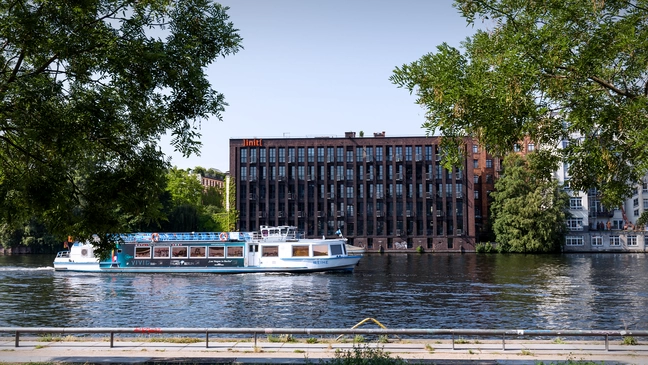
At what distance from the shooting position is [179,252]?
68.4 m

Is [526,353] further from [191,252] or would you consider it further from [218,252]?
[191,252]

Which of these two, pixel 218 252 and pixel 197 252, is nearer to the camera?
pixel 218 252

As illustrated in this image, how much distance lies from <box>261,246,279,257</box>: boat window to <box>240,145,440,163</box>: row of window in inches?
2182

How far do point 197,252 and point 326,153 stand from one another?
189 ft

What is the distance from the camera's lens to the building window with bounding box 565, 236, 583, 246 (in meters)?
111

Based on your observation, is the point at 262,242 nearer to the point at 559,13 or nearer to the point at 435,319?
the point at 435,319

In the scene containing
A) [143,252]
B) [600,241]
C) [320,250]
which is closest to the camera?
[320,250]

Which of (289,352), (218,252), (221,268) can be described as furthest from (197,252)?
(289,352)

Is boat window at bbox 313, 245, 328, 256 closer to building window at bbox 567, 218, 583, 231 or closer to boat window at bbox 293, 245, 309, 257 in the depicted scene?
boat window at bbox 293, 245, 309, 257

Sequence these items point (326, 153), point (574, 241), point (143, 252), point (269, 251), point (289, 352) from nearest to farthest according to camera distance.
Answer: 1. point (289, 352)
2. point (269, 251)
3. point (143, 252)
4. point (574, 241)
5. point (326, 153)

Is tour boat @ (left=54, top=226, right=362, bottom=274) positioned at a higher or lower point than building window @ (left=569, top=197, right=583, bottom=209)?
lower

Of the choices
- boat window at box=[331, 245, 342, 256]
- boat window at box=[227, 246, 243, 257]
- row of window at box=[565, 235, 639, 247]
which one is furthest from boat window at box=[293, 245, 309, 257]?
row of window at box=[565, 235, 639, 247]

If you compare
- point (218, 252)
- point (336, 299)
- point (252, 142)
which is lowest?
point (336, 299)

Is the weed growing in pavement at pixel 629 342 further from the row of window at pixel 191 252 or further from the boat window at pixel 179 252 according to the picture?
the boat window at pixel 179 252
